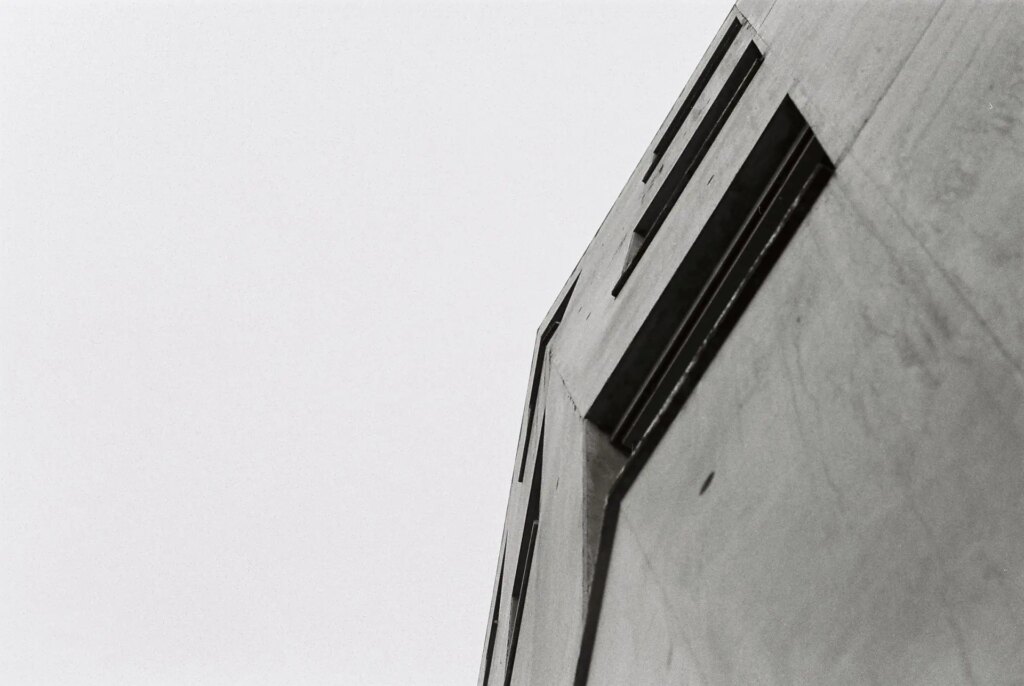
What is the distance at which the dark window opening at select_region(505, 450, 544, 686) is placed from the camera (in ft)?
30.8

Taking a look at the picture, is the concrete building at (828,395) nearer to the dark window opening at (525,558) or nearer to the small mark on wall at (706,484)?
the small mark on wall at (706,484)

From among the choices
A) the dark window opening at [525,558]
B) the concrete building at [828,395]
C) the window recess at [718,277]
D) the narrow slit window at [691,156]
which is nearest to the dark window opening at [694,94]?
the narrow slit window at [691,156]

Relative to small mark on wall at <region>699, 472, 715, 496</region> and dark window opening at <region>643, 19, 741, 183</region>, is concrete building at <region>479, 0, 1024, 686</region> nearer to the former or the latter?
small mark on wall at <region>699, 472, 715, 496</region>

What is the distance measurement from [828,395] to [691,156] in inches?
180

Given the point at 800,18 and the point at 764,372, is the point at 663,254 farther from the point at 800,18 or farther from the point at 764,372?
the point at 764,372

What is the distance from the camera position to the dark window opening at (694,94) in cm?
836

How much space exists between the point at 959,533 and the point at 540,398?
313 inches

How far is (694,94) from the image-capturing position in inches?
363

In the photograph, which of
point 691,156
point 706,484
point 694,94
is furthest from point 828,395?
point 694,94

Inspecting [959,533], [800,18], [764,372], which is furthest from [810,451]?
[800,18]

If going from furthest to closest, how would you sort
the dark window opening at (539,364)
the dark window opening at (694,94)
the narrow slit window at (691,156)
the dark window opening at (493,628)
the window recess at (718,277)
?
the dark window opening at (493,628) → the dark window opening at (539,364) → the dark window opening at (694,94) → the narrow slit window at (691,156) → the window recess at (718,277)

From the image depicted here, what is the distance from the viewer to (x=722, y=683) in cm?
367

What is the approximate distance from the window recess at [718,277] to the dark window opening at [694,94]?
3.19 m

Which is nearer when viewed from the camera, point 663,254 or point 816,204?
point 816,204
